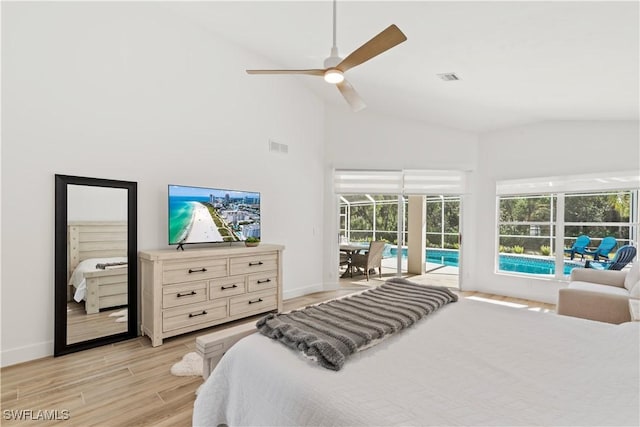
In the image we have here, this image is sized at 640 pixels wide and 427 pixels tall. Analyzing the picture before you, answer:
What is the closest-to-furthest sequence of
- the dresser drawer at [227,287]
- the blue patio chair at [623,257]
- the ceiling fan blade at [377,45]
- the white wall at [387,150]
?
the ceiling fan blade at [377,45]
the dresser drawer at [227,287]
the blue patio chair at [623,257]
the white wall at [387,150]

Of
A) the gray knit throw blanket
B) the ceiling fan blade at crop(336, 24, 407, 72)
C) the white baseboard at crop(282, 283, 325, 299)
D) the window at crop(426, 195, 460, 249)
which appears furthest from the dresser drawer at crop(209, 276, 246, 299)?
the window at crop(426, 195, 460, 249)

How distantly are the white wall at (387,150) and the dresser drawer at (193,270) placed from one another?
→ 2.34m

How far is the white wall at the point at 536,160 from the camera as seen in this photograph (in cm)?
424

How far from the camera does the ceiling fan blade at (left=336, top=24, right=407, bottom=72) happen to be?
188 cm

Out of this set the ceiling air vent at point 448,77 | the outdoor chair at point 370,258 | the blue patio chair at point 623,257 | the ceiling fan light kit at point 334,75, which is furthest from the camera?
the outdoor chair at point 370,258

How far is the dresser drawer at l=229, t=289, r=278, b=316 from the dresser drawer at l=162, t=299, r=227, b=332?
0.38ft

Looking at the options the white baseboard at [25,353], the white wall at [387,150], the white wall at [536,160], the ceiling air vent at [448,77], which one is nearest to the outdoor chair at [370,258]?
the white wall at [387,150]

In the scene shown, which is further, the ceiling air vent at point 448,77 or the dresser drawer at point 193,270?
the ceiling air vent at point 448,77

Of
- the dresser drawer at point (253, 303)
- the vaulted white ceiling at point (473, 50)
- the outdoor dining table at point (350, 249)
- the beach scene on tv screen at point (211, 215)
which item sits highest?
the vaulted white ceiling at point (473, 50)

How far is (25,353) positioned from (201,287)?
4.67 ft

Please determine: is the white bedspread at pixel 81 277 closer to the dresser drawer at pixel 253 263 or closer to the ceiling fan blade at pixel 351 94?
the dresser drawer at pixel 253 263

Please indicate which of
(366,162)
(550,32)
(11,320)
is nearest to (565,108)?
(550,32)

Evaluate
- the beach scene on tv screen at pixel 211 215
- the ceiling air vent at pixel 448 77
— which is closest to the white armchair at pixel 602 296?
the ceiling air vent at pixel 448 77

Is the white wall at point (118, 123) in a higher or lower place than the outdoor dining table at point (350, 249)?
higher
